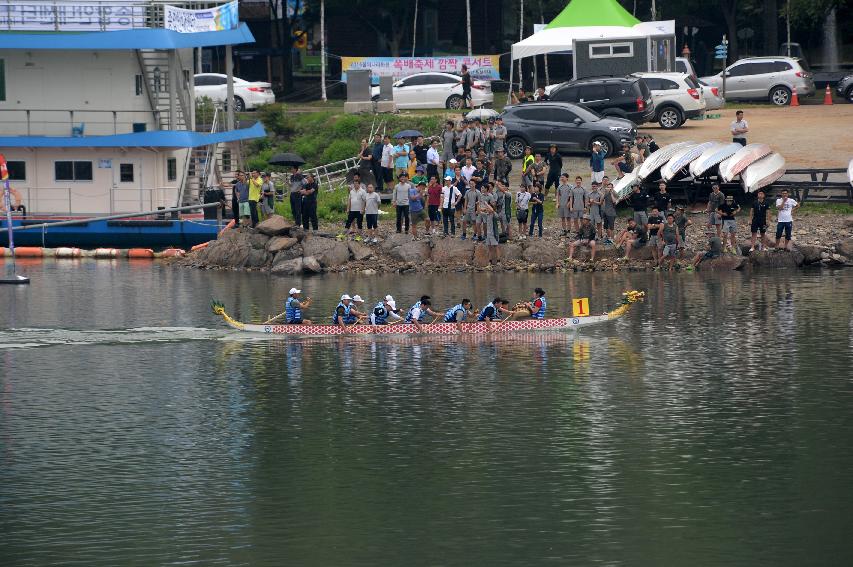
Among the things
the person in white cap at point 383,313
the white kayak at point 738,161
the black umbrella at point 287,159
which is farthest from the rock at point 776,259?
the black umbrella at point 287,159

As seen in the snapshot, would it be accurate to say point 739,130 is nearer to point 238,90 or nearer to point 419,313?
point 419,313

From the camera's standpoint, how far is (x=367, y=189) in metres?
43.9

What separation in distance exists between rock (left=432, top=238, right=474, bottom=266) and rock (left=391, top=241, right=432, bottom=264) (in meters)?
0.29

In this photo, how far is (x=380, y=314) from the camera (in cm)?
3200

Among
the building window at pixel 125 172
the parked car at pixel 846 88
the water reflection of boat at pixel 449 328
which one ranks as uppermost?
the parked car at pixel 846 88

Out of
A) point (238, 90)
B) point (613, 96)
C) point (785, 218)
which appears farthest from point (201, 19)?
point (785, 218)

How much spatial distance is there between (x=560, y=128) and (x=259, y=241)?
36.7 feet

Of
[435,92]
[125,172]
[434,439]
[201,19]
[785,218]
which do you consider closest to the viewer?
[434,439]

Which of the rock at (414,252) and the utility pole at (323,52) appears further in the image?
the utility pole at (323,52)

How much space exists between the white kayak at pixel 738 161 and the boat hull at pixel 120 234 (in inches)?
646

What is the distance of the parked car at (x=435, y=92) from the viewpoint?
192 ft

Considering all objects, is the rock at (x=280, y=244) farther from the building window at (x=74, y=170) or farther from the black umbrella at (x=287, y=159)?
the building window at (x=74, y=170)

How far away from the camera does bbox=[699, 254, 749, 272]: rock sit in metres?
40.3

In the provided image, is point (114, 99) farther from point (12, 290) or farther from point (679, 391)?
point (679, 391)
